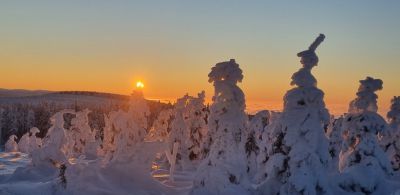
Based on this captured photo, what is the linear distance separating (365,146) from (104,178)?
14.3 meters

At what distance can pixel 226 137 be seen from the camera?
25.2 meters

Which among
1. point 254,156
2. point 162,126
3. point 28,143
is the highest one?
point 162,126

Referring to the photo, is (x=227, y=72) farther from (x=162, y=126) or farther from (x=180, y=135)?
(x=162, y=126)

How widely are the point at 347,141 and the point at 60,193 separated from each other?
46.0 ft

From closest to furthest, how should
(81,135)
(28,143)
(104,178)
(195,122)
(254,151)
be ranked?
(104,178)
(254,151)
(195,122)
(81,135)
(28,143)

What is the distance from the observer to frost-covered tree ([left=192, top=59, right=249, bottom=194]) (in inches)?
978

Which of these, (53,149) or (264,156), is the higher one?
(53,149)

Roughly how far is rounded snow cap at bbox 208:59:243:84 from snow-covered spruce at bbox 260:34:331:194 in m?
3.64

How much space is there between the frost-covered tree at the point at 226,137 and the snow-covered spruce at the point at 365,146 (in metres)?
4.96

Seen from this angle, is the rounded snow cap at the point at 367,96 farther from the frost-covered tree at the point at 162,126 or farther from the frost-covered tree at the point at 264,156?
the frost-covered tree at the point at 162,126

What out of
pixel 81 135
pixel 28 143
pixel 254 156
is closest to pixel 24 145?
pixel 28 143

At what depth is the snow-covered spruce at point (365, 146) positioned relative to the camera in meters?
24.4

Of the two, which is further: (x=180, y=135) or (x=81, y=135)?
(x=81, y=135)

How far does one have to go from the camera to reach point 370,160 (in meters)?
24.7
